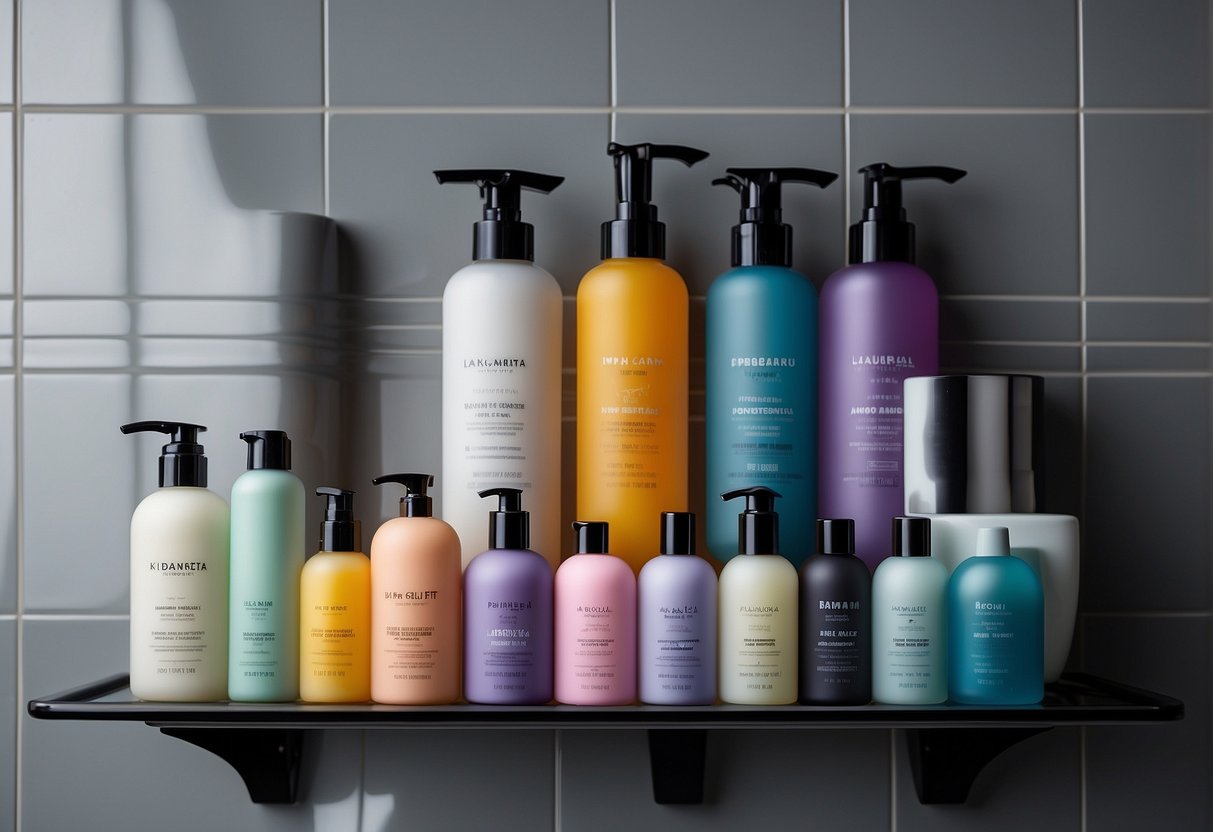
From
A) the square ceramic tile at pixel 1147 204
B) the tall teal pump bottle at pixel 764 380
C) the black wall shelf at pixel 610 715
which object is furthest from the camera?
the square ceramic tile at pixel 1147 204

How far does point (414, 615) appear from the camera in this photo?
0.76m

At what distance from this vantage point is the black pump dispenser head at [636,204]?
0.86 metres

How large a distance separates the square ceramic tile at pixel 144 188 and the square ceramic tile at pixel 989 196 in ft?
1.66

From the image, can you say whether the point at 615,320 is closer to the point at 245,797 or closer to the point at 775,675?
the point at 775,675

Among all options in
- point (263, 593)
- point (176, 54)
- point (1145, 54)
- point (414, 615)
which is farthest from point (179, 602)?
point (1145, 54)

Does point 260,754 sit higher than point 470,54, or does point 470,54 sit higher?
point 470,54

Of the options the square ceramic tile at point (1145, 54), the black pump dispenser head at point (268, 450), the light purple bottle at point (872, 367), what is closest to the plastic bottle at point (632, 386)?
the light purple bottle at point (872, 367)

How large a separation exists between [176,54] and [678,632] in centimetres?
67

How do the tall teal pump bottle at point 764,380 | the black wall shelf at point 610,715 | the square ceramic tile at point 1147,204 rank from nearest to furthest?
the black wall shelf at point 610,715 → the tall teal pump bottle at point 764,380 → the square ceramic tile at point 1147,204

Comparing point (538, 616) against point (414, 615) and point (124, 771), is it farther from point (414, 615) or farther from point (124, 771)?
point (124, 771)

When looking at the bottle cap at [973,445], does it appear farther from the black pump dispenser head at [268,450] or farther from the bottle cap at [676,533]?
the black pump dispenser head at [268,450]

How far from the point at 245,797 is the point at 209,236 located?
0.49m

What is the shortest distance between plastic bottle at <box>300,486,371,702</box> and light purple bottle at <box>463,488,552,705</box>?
77mm

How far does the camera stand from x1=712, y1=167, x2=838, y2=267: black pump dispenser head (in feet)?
2.83
